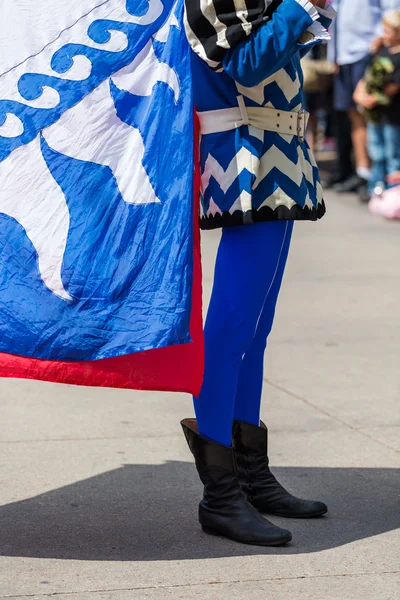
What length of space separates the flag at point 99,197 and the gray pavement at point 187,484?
543 millimetres

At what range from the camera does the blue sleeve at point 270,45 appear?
3.21 metres

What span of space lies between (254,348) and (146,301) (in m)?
0.57

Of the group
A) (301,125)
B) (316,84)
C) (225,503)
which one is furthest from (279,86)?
(316,84)

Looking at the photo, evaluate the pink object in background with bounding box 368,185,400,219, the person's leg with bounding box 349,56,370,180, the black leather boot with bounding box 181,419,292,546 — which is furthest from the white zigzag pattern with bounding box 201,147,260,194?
the person's leg with bounding box 349,56,370,180

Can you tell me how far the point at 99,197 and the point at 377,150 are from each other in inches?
317

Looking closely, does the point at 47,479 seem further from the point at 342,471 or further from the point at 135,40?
the point at 135,40

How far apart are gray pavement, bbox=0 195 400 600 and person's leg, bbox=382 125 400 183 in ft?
14.5

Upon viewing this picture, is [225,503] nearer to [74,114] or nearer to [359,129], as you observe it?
[74,114]

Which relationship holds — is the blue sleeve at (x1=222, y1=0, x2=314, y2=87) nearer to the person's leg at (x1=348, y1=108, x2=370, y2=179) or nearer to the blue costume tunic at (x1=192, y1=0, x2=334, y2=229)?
the blue costume tunic at (x1=192, y1=0, x2=334, y2=229)

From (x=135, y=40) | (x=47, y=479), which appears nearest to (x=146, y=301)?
(x=135, y=40)

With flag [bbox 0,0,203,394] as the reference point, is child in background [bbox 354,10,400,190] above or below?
below

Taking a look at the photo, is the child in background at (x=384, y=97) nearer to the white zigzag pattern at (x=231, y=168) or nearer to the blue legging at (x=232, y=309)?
the blue legging at (x=232, y=309)

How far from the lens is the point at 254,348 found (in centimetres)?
374

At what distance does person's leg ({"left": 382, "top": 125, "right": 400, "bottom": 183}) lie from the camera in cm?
1081
